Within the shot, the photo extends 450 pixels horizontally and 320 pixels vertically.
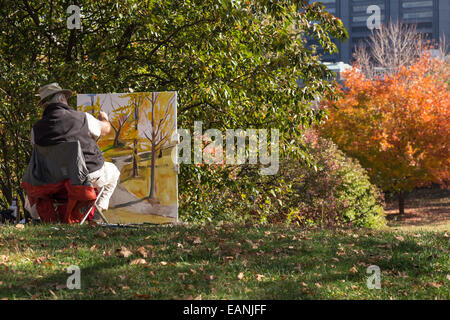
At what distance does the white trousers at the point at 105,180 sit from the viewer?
6909mm

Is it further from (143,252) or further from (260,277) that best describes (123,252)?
(260,277)

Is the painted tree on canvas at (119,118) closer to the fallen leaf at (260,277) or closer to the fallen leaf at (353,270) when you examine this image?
the fallen leaf at (260,277)

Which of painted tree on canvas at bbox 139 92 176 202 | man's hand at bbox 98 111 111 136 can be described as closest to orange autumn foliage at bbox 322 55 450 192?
painted tree on canvas at bbox 139 92 176 202

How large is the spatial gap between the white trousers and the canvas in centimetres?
61

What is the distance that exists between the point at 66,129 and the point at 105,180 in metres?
0.90

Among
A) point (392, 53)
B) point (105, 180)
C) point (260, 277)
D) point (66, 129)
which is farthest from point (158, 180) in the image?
point (392, 53)

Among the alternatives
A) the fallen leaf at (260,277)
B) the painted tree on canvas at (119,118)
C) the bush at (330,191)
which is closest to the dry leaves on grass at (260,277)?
the fallen leaf at (260,277)

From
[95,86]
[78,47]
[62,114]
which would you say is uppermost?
[78,47]

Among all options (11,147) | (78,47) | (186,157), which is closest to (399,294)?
(186,157)

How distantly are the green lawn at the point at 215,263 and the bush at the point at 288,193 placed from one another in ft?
9.70

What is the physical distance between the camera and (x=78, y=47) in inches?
388

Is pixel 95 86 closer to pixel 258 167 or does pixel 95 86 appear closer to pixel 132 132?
pixel 132 132

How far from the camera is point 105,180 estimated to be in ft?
23.1
